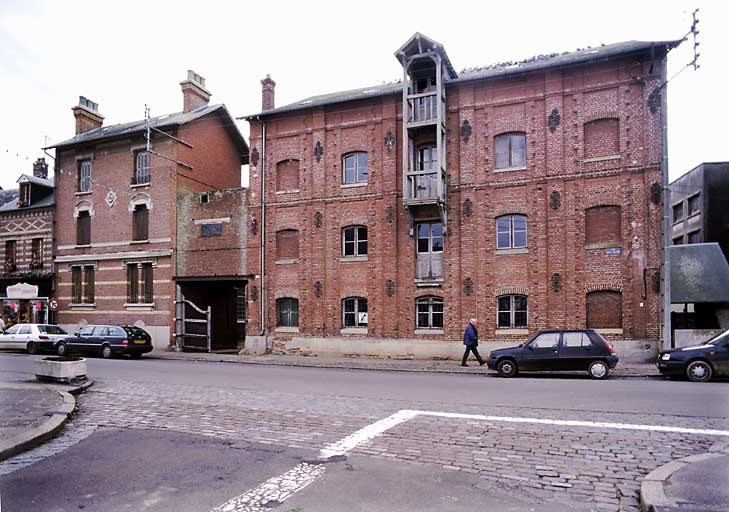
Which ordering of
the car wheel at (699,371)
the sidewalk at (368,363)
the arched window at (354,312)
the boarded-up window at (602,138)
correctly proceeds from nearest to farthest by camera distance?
the car wheel at (699,371)
the sidewalk at (368,363)
the boarded-up window at (602,138)
the arched window at (354,312)

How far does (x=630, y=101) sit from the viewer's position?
19484mm

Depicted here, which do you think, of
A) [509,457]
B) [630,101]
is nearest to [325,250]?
[630,101]

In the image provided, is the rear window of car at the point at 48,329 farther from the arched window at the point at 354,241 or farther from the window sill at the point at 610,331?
the window sill at the point at 610,331

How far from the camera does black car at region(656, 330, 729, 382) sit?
14.0 metres

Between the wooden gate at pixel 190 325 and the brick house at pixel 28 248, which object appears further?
the brick house at pixel 28 248

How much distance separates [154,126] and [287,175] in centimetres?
835

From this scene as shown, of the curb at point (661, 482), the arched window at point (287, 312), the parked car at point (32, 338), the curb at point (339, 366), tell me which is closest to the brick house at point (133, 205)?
the curb at point (339, 366)

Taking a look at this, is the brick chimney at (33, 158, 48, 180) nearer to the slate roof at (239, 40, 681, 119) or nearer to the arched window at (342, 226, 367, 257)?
the slate roof at (239, 40, 681, 119)

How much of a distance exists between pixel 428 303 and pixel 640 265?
306 inches

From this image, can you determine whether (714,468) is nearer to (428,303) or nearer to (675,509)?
(675,509)

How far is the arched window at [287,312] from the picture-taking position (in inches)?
949

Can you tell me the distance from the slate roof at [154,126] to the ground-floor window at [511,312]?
17.5 metres

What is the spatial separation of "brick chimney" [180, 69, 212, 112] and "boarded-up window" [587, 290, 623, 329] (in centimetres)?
2283

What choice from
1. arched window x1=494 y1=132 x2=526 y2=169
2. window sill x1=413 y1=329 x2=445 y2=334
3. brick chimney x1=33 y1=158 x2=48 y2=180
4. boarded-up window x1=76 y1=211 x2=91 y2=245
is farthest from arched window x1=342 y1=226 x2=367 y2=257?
brick chimney x1=33 y1=158 x2=48 y2=180
